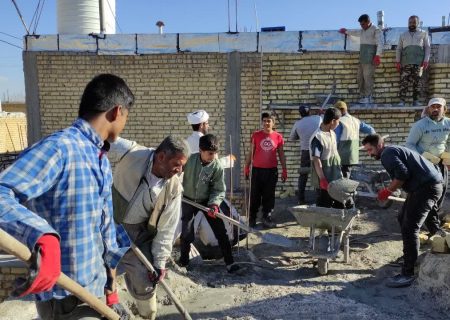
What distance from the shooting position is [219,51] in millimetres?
8641

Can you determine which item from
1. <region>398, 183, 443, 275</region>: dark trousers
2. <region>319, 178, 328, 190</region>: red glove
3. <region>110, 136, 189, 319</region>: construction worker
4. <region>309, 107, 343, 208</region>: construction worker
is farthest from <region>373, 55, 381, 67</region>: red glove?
<region>110, 136, 189, 319</region>: construction worker

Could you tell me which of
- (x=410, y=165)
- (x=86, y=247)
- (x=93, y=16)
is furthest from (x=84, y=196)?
(x=93, y=16)

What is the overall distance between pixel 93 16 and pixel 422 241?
8.38 m

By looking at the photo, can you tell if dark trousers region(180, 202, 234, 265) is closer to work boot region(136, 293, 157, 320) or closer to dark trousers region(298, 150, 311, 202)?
work boot region(136, 293, 157, 320)

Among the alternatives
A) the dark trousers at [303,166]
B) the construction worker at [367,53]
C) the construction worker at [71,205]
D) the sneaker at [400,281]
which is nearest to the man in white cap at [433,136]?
A: the sneaker at [400,281]

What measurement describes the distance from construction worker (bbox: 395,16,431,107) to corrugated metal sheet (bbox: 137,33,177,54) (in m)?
4.44

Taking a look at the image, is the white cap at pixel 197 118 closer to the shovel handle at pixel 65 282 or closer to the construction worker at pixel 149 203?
the construction worker at pixel 149 203

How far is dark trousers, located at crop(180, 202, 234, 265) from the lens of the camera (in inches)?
188

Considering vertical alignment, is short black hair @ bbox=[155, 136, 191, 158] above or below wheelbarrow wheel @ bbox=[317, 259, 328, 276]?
above

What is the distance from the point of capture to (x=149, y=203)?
3064 mm

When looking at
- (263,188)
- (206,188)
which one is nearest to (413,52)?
(263,188)

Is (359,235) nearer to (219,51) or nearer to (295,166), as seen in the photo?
(295,166)

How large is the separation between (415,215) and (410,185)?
0.32 meters

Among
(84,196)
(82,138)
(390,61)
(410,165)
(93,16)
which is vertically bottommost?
(410,165)
